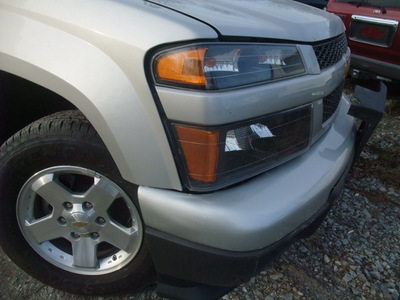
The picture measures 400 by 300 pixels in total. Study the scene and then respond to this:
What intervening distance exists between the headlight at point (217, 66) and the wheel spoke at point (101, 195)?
0.54m

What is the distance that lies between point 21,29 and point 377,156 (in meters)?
3.05

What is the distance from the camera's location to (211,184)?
1332mm

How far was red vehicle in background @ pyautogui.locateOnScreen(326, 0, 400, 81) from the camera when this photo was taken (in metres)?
3.78

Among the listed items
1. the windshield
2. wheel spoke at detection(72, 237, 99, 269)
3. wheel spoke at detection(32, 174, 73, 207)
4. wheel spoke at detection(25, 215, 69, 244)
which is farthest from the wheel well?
the windshield

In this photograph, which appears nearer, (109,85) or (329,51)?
→ (109,85)

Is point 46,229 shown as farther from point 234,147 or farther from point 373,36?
point 373,36

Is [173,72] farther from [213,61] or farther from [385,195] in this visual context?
[385,195]

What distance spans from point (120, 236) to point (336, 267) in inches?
51.6

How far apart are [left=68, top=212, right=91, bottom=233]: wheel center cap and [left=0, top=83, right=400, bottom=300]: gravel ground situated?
473 millimetres

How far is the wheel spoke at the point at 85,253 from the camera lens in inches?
67.3

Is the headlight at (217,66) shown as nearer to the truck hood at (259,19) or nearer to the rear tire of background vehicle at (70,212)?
the truck hood at (259,19)

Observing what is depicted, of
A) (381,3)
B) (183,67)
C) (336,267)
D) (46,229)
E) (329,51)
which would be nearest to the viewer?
(183,67)

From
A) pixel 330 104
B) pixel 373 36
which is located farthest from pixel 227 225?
pixel 373 36

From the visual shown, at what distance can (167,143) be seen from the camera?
128 centimetres
